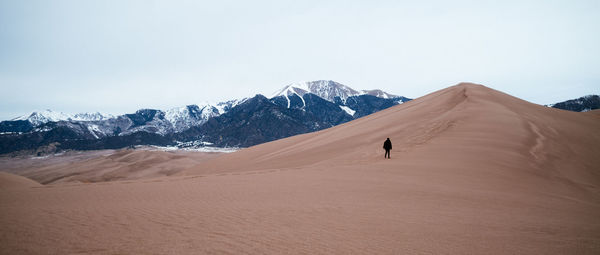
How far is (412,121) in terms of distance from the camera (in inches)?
918

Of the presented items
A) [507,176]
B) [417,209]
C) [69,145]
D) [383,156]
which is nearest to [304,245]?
[417,209]

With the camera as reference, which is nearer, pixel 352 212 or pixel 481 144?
pixel 352 212

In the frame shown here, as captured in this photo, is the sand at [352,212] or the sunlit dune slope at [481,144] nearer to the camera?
the sand at [352,212]

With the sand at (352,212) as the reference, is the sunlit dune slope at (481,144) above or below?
Result: above

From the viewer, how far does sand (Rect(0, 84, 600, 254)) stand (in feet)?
13.9

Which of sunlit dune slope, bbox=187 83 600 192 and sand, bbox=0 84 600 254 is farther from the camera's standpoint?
sunlit dune slope, bbox=187 83 600 192

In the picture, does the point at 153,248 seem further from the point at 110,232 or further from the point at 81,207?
the point at 81,207

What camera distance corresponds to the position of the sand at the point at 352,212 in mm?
4234

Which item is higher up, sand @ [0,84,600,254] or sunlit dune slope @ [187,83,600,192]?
sunlit dune slope @ [187,83,600,192]

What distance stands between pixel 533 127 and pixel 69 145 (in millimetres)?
229367

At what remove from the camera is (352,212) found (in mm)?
6000

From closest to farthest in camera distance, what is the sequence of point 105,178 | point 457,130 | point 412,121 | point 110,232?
point 110,232 → point 457,130 → point 412,121 → point 105,178

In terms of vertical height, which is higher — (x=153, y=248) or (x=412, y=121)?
(x=412, y=121)

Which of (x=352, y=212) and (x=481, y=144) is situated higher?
(x=481, y=144)
